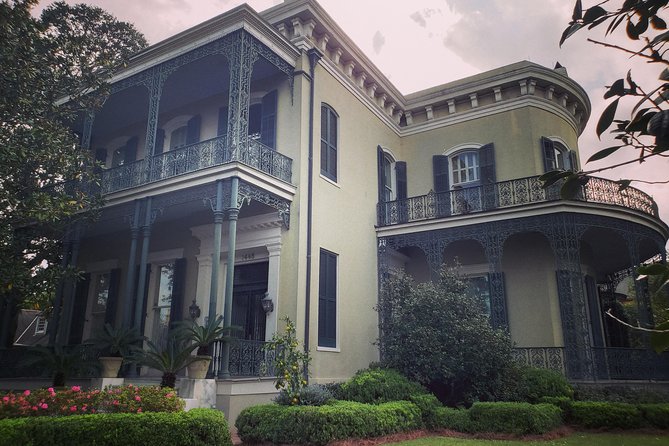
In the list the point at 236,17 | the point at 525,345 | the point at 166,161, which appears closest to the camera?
the point at 236,17

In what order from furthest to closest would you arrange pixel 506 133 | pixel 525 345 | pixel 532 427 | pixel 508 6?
pixel 506 133 < pixel 525 345 < pixel 532 427 < pixel 508 6

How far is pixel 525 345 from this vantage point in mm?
13648

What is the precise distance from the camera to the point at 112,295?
15430mm

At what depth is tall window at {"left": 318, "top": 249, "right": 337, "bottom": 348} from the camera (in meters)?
12.2

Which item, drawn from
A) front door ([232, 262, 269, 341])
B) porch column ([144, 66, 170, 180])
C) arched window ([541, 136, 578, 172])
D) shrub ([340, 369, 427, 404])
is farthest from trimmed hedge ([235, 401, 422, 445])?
arched window ([541, 136, 578, 172])

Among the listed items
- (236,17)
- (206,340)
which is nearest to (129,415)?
(206,340)

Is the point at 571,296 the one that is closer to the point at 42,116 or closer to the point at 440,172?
the point at 440,172

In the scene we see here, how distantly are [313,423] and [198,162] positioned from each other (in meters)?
6.25

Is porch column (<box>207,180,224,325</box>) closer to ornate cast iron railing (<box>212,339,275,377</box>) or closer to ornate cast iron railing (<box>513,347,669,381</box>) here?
ornate cast iron railing (<box>212,339,275,377</box>)

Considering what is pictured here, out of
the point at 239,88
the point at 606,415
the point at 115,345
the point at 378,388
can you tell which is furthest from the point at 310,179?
the point at 606,415

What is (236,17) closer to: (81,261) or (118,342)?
(118,342)

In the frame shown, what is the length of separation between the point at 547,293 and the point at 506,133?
493cm

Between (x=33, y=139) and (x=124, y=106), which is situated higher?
(x=124, y=106)

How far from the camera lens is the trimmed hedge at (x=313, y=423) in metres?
7.74
